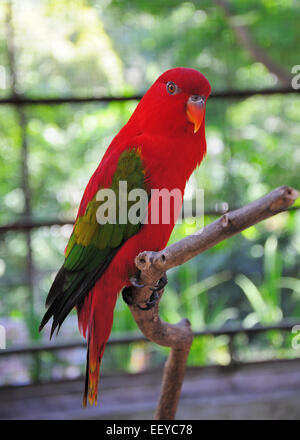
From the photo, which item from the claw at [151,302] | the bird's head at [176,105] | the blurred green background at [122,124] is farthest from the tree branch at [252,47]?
the claw at [151,302]

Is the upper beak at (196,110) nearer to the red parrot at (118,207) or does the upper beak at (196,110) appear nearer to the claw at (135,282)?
the red parrot at (118,207)

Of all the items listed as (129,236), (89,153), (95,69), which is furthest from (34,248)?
(129,236)

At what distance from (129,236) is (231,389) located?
1.30 metres

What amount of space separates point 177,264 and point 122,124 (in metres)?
1.26

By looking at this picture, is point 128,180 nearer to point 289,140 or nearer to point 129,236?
point 129,236

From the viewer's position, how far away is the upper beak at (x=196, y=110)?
2.48 feet

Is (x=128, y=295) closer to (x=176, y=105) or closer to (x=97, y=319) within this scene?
(x=97, y=319)

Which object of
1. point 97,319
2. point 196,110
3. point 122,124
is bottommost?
point 97,319

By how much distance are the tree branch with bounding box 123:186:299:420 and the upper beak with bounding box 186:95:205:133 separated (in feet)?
0.75

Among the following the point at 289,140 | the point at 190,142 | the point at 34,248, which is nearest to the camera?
the point at 190,142

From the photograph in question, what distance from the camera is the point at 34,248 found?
5.94 feet

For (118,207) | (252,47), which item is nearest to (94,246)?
(118,207)

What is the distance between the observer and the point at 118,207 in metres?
0.82

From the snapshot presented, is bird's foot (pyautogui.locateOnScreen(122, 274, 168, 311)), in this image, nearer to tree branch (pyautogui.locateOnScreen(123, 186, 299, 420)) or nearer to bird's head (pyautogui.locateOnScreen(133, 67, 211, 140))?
tree branch (pyautogui.locateOnScreen(123, 186, 299, 420))
